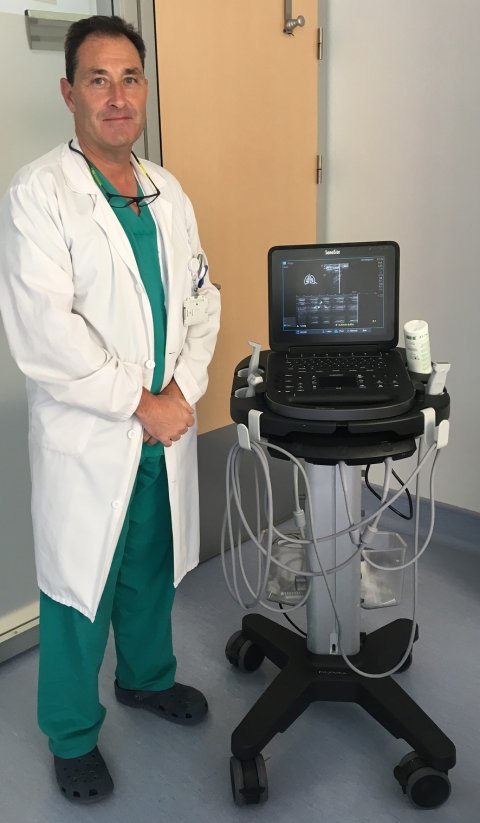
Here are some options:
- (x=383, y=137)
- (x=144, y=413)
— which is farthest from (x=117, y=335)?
(x=383, y=137)

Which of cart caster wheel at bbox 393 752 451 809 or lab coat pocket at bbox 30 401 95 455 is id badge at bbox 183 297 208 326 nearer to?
lab coat pocket at bbox 30 401 95 455

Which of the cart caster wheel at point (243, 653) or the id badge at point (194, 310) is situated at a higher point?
the id badge at point (194, 310)

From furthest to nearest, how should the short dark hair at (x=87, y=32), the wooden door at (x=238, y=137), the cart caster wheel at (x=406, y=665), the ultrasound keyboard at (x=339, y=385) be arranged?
the wooden door at (x=238, y=137)
the cart caster wheel at (x=406, y=665)
the short dark hair at (x=87, y=32)
the ultrasound keyboard at (x=339, y=385)

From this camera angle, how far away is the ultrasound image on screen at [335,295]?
1484 millimetres

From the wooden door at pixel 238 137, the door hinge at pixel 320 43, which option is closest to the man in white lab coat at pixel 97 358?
the wooden door at pixel 238 137

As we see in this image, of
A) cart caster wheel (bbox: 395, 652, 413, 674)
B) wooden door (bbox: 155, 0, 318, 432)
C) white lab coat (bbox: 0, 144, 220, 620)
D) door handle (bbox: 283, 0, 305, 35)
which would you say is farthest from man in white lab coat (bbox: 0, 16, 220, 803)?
door handle (bbox: 283, 0, 305, 35)

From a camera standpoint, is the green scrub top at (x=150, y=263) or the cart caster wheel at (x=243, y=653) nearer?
the green scrub top at (x=150, y=263)

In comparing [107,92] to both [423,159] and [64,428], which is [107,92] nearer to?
[64,428]

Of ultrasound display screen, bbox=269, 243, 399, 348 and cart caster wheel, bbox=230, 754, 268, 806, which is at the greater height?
ultrasound display screen, bbox=269, 243, 399, 348

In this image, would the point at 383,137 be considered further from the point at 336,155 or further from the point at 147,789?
the point at 147,789

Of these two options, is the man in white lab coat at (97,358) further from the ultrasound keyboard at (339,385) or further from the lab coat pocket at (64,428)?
the ultrasound keyboard at (339,385)

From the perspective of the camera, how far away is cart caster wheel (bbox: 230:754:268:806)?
1.50 m

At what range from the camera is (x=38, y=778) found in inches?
63.6

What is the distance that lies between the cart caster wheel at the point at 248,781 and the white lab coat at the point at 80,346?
0.43 meters
